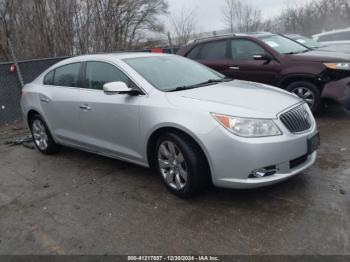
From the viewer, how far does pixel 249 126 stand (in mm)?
3277

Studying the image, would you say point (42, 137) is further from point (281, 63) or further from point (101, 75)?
point (281, 63)

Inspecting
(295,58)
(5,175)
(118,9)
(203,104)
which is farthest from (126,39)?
(203,104)

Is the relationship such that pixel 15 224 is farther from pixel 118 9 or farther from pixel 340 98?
pixel 118 9

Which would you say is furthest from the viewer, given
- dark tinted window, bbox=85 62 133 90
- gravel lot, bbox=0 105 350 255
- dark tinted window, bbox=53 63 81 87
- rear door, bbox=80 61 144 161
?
dark tinted window, bbox=53 63 81 87

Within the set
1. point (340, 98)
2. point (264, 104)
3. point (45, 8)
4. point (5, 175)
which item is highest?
point (45, 8)

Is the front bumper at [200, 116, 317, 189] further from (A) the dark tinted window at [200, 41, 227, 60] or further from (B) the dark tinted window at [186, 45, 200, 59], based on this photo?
(B) the dark tinted window at [186, 45, 200, 59]

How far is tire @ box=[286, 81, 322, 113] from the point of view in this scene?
6367 millimetres

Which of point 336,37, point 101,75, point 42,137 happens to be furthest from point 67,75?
point 336,37

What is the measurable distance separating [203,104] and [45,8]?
11172 mm

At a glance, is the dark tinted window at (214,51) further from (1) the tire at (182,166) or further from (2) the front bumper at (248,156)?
(2) the front bumper at (248,156)

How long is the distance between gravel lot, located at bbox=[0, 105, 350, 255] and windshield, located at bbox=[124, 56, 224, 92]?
1.21 meters

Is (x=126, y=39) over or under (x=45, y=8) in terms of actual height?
under

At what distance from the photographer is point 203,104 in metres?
3.49

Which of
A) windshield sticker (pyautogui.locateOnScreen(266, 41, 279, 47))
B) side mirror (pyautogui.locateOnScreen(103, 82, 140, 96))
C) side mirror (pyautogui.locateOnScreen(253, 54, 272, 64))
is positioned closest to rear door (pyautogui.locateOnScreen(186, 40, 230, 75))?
side mirror (pyautogui.locateOnScreen(253, 54, 272, 64))
